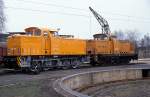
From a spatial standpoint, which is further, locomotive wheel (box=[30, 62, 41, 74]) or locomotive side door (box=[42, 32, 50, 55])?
locomotive side door (box=[42, 32, 50, 55])

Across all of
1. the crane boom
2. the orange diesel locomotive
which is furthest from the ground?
the crane boom

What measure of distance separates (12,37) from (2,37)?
170 inches

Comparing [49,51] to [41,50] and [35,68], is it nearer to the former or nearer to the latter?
[41,50]

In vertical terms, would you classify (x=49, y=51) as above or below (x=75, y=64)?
above

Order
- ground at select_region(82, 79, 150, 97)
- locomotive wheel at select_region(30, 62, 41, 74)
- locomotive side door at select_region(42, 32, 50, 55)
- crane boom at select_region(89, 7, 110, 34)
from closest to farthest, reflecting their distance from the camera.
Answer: ground at select_region(82, 79, 150, 97)
locomotive wheel at select_region(30, 62, 41, 74)
locomotive side door at select_region(42, 32, 50, 55)
crane boom at select_region(89, 7, 110, 34)

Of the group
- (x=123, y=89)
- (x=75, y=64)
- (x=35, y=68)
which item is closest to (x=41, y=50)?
(x=35, y=68)

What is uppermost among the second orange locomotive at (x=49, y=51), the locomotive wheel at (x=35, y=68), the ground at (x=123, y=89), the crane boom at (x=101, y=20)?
the crane boom at (x=101, y=20)

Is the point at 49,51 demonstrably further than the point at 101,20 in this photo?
No

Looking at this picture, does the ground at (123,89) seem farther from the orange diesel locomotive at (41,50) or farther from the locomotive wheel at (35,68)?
the orange diesel locomotive at (41,50)

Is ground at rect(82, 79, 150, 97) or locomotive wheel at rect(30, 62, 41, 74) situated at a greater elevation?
locomotive wheel at rect(30, 62, 41, 74)

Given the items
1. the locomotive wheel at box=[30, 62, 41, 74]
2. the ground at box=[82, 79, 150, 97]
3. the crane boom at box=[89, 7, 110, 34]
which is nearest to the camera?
the ground at box=[82, 79, 150, 97]

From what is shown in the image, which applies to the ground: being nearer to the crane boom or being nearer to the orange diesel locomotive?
the orange diesel locomotive

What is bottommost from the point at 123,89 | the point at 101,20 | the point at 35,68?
the point at 123,89

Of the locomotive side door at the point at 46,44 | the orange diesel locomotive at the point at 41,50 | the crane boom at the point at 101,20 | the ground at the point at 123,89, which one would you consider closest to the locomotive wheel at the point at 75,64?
the orange diesel locomotive at the point at 41,50
